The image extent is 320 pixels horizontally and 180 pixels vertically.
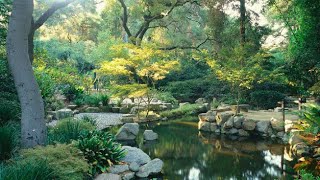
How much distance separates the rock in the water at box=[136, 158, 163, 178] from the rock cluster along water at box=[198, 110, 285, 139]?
527cm

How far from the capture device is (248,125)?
38.1 feet

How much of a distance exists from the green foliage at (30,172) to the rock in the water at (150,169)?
2.39 metres

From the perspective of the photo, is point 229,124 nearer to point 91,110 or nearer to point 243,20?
point 91,110

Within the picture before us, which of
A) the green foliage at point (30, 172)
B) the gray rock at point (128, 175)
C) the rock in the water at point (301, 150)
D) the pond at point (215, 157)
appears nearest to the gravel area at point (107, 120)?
the pond at point (215, 157)

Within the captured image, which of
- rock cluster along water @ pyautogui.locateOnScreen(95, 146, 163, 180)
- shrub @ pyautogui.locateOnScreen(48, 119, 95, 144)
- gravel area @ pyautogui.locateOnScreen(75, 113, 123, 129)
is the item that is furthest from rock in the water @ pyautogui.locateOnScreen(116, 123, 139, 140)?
rock cluster along water @ pyautogui.locateOnScreen(95, 146, 163, 180)

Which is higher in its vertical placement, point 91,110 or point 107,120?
point 91,110

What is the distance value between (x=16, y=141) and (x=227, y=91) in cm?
1532

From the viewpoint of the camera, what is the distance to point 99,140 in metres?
7.03

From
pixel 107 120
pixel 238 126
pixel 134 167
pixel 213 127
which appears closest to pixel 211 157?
pixel 134 167

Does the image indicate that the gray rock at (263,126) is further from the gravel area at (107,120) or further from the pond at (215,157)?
the gravel area at (107,120)

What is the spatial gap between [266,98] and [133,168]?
11.6 meters

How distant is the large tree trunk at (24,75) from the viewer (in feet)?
19.9

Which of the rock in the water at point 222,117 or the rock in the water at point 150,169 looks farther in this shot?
the rock in the water at point 222,117

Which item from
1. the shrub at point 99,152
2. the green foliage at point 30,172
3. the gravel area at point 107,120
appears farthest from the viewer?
the gravel area at point 107,120
